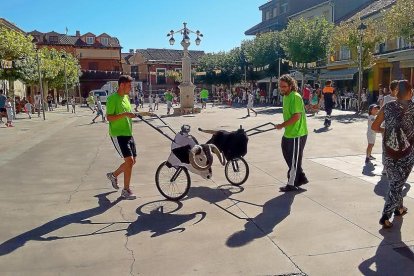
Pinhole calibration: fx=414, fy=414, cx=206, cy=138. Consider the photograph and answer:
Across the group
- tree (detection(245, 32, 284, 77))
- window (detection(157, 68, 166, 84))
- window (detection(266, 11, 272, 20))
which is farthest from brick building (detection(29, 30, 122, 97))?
tree (detection(245, 32, 284, 77))

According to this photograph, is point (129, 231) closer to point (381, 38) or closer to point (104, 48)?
point (381, 38)

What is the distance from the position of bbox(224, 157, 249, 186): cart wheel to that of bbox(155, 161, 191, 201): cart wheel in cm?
105

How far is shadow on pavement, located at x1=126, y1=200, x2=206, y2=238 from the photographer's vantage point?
15.4ft

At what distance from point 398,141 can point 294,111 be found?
75.8 inches

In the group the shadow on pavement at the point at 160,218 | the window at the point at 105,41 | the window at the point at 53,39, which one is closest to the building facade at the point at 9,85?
the window at the point at 53,39

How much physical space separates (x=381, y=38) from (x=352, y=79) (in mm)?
9220

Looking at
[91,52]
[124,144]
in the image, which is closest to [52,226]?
[124,144]

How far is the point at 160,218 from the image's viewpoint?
512 cm

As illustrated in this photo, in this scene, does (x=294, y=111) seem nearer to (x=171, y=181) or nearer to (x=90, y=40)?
(x=171, y=181)

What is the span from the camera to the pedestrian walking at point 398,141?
4.32m

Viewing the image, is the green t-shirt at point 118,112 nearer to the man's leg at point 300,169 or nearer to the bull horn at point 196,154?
the bull horn at point 196,154

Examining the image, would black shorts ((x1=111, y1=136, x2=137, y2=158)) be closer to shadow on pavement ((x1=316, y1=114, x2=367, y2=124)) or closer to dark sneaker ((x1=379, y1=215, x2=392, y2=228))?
dark sneaker ((x1=379, y1=215, x2=392, y2=228))

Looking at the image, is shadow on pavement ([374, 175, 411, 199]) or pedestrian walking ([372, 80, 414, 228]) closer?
pedestrian walking ([372, 80, 414, 228])

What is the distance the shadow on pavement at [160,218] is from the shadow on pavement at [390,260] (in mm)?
2010
